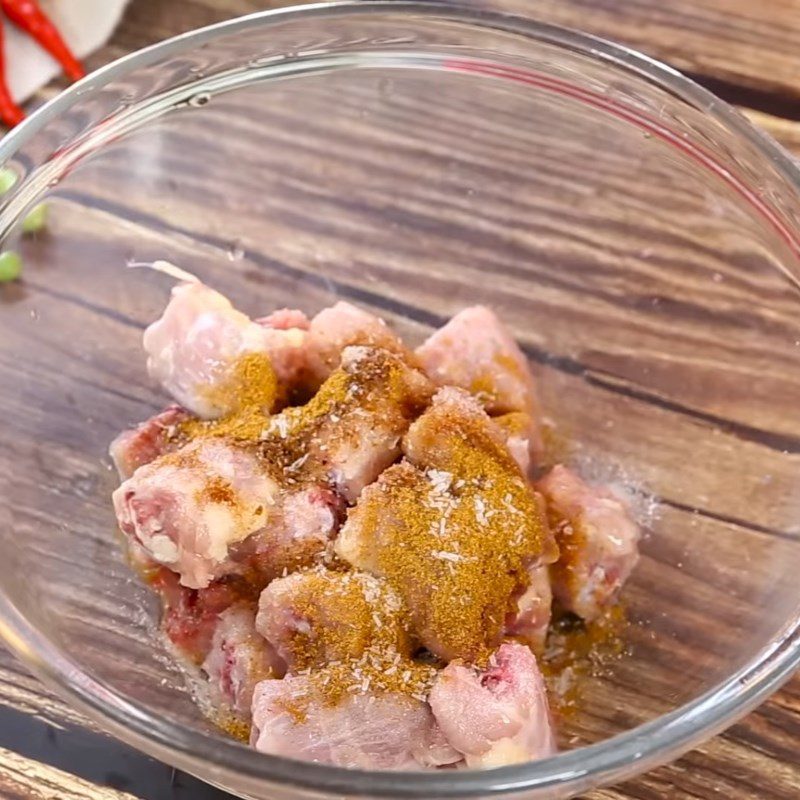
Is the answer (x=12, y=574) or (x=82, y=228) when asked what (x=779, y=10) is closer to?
(x=82, y=228)

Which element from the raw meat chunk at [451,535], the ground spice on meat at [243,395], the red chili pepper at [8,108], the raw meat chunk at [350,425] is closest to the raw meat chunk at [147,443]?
the ground spice on meat at [243,395]

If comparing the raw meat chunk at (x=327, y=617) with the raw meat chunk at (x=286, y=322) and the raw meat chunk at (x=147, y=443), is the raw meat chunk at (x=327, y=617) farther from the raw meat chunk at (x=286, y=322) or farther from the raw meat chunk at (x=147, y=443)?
the raw meat chunk at (x=286, y=322)

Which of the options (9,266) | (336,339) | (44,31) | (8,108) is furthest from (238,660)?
(44,31)

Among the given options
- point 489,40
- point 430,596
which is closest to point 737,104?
point 489,40

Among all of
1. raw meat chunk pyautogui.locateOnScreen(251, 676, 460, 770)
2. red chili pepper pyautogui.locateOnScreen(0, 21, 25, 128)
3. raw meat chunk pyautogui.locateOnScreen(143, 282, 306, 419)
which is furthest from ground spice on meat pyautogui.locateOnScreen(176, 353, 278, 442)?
red chili pepper pyautogui.locateOnScreen(0, 21, 25, 128)

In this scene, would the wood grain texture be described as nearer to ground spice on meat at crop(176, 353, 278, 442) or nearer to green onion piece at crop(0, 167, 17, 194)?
ground spice on meat at crop(176, 353, 278, 442)

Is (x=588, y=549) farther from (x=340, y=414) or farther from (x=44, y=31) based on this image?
(x=44, y=31)
